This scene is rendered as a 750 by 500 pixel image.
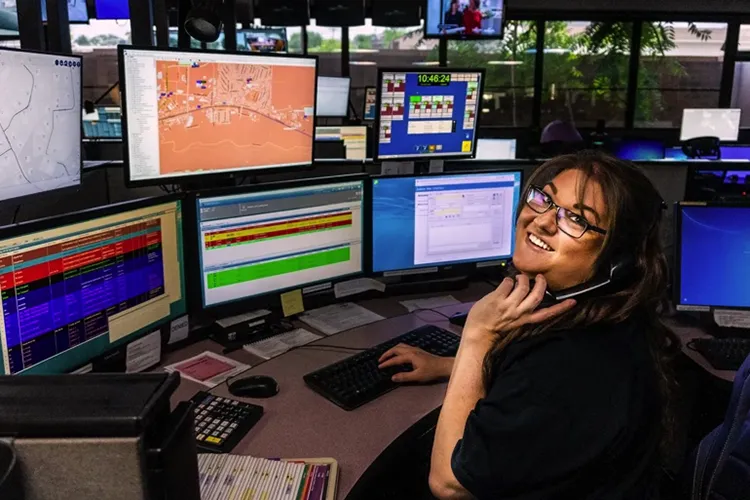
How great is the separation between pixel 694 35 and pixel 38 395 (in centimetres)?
875

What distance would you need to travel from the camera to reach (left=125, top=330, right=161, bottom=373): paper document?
1.57 metres

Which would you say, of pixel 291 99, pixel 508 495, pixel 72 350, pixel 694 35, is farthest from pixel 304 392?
pixel 694 35

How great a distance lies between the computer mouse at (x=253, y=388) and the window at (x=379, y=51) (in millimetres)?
6855

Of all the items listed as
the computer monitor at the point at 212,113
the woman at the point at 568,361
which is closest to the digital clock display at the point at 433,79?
the computer monitor at the point at 212,113

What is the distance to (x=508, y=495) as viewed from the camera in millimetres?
1015

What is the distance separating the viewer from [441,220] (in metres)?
2.15

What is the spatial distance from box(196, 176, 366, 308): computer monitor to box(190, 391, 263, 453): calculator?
0.40m

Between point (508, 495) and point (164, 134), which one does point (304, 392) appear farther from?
point (164, 134)

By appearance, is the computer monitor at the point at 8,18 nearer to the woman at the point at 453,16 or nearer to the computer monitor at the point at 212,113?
the computer monitor at the point at 212,113

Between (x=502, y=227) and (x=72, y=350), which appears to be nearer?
(x=72, y=350)

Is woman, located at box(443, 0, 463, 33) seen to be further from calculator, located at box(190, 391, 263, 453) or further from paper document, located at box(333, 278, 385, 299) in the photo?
calculator, located at box(190, 391, 263, 453)

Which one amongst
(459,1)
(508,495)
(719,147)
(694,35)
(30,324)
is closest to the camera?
(508,495)

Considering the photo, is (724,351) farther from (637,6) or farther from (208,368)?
(637,6)

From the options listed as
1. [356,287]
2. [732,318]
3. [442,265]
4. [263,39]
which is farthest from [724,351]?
[263,39]
